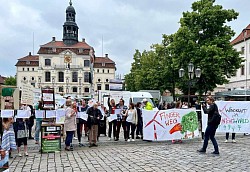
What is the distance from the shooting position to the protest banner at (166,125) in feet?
39.9

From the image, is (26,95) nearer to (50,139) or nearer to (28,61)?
(50,139)

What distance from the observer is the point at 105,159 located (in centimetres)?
862

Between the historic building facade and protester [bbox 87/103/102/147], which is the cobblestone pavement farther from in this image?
the historic building facade

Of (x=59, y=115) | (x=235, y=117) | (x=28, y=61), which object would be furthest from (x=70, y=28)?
(x=235, y=117)

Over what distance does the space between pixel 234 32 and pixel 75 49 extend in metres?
74.3

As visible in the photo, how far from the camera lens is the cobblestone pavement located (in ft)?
24.7

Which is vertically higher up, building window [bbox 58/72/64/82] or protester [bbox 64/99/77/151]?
building window [bbox 58/72/64/82]

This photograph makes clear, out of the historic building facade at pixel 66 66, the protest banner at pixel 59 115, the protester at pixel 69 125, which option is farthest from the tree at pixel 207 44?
the historic building facade at pixel 66 66

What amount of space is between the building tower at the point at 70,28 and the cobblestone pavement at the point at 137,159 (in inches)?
3662

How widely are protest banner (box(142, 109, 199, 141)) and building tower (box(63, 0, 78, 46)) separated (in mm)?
91986

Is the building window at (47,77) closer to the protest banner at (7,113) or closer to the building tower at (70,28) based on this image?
the building tower at (70,28)

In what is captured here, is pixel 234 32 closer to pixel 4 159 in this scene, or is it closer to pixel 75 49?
pixel 4 159

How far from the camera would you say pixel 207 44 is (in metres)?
34.2

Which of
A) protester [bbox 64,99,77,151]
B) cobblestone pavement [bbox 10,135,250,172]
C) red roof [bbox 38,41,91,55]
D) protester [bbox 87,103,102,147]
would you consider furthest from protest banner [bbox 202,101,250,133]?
red roof [bbox 38,41,91,55]
